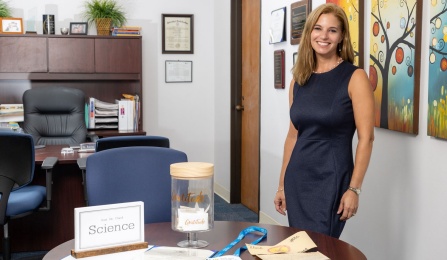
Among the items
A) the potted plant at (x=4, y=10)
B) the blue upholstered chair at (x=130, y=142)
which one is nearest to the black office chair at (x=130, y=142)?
the blue upholstered chair at (x=130, y=142)

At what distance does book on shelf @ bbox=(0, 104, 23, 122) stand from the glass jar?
3.97 metres

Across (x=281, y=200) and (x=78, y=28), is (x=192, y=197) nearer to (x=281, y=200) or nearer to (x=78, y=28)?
(x=281, y=200)

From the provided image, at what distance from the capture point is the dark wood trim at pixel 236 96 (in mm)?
5574

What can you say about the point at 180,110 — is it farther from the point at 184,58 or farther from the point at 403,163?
the point at 403,163

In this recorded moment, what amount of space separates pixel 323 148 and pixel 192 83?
12.9 feet

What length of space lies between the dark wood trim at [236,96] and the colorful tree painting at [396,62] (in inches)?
103

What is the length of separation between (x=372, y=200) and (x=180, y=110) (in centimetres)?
340

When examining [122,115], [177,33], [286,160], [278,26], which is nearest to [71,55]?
[122,115]

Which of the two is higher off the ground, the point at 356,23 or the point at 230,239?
the point at 356,23

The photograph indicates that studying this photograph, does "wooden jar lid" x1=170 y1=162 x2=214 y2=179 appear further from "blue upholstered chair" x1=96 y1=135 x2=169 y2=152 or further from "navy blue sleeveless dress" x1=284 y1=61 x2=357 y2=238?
"blue upholstered chair" x1=96 y1=135 x2=169 y2=152

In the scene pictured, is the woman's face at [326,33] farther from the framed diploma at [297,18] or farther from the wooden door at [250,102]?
the wooden door at [250,102]

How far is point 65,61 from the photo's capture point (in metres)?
5.48

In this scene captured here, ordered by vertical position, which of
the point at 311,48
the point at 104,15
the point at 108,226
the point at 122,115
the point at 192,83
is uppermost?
the point at 104,15

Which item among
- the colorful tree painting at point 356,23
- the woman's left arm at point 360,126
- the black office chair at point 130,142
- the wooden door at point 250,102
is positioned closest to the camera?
the woman's left arm at point 360,126
